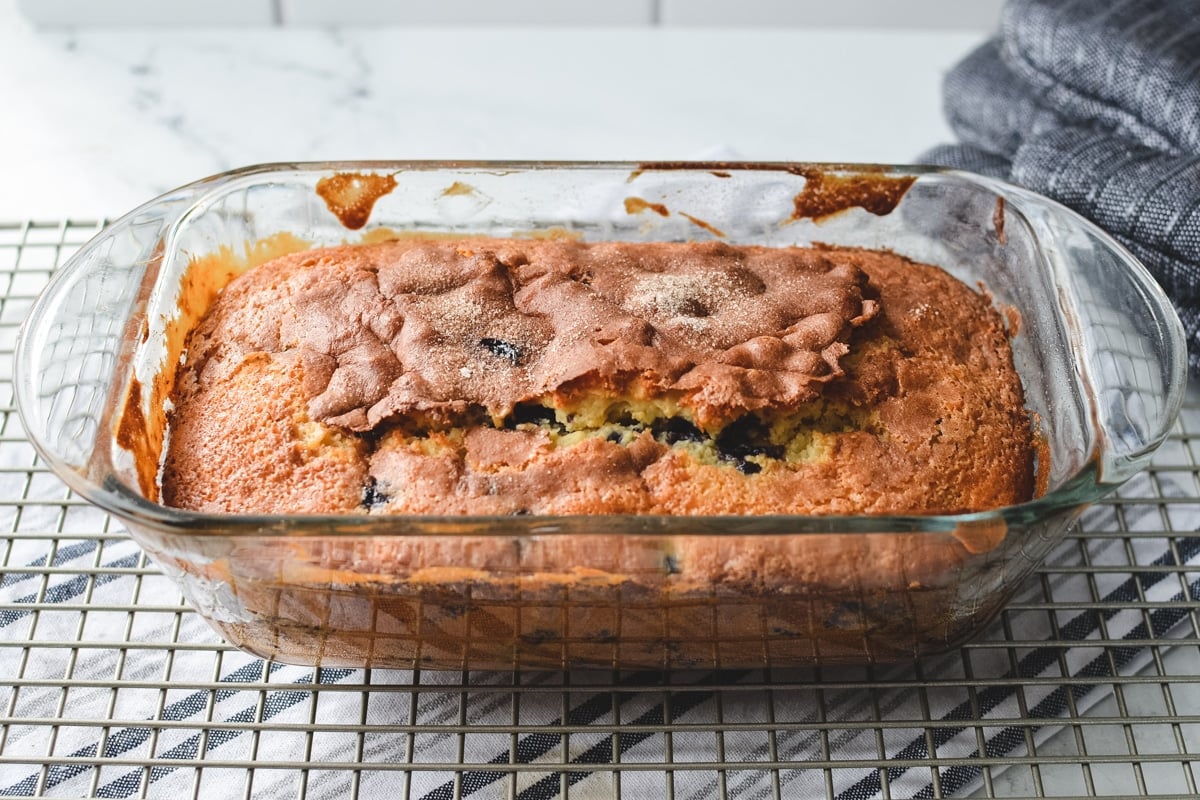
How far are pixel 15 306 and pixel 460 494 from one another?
0.99 meters

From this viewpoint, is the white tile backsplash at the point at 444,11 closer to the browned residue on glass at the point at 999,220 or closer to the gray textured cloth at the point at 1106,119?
the gray textured cloth at the point at 1106,119

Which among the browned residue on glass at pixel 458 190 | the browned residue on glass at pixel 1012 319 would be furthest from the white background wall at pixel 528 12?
the browned residue on glass at pixel 1012 319

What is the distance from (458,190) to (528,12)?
3.72 ft

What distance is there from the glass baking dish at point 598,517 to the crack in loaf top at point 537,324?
0.10 meters

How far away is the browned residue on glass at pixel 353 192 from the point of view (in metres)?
1.64

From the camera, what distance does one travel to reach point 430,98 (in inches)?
95.7

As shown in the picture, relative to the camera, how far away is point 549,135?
7.73ft

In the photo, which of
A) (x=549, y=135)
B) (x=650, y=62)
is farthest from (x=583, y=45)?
(x=549, y=135)

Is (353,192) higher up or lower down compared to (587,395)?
higher up

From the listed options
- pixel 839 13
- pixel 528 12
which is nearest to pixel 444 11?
pixel 528 12

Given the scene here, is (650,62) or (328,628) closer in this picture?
(328,628)

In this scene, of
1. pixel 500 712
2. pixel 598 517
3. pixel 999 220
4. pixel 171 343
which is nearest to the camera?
pixel 598 517

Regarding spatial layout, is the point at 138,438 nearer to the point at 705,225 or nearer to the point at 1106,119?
the point at 705,225

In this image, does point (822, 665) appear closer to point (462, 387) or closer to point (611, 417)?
point (611, 417)
